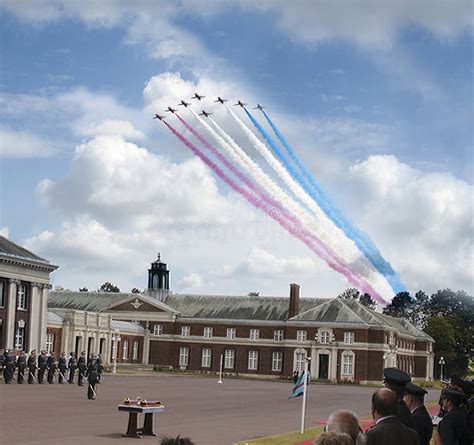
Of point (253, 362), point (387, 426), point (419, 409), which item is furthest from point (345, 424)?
point (253, 362)

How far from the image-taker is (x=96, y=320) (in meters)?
77.9

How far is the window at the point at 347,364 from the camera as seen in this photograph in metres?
82.2

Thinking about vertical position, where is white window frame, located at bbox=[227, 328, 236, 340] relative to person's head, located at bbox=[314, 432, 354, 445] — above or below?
below

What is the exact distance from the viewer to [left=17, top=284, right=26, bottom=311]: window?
60625 millimetres

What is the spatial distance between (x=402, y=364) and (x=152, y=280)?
30596 millimetres

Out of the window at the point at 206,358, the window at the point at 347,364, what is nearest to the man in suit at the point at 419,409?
the window at the point at 347,364

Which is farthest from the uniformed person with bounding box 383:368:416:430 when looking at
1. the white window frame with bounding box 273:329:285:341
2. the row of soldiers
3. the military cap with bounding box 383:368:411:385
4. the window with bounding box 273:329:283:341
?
the window with bounding box 273:329:283:341

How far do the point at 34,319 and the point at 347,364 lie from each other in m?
33.6

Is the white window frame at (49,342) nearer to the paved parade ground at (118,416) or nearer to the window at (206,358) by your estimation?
the window at (206,358)

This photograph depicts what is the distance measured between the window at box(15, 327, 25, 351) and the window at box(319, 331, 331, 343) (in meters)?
33.0

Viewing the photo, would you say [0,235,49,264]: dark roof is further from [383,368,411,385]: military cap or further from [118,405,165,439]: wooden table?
[383,368,411,385]: military cap

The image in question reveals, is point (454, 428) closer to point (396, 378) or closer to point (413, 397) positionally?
point (413, 397)

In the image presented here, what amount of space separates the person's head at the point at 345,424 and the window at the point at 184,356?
8425 cm

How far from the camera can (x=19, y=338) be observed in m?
60.5
